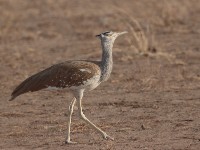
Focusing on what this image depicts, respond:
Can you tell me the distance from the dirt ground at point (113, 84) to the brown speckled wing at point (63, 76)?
63 centimetres

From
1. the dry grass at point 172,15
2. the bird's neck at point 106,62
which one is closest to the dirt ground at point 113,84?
the dry grass at point 172,15

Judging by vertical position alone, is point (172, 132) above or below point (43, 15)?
below

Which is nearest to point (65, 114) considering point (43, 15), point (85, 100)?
point (85, 100)

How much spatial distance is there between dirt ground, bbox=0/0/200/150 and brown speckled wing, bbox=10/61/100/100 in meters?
0.63

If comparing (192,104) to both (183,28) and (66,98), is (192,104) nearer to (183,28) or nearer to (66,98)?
(66,98)

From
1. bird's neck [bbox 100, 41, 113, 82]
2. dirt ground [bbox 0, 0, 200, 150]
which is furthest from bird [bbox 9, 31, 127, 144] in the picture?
dirt ground [bbox 0, 0, 200, 150]

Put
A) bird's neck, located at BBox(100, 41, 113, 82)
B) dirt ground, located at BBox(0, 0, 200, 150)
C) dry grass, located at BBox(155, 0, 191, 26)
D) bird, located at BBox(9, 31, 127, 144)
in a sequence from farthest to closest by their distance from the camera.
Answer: dry grass, located at BBox(155, 0, 191, 26), dirt ground, located at BBox(0, 0, 200, 150), bird's neck, located at BBox(100, 41, 113, 82), bird, located at BBox(9, 31, 127, 144)

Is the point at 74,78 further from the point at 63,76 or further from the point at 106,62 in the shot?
the point at 106,62

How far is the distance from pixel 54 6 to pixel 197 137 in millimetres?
17043

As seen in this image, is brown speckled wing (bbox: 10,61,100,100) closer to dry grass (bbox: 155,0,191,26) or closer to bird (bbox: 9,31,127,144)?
bird (bbox: 9,31,127,144)

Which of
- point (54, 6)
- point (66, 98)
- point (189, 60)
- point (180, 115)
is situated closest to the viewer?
point (180, 115)

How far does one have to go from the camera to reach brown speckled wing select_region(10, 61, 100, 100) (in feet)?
25.0

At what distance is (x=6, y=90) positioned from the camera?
36.8 ft

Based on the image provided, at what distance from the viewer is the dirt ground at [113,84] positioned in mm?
8117
